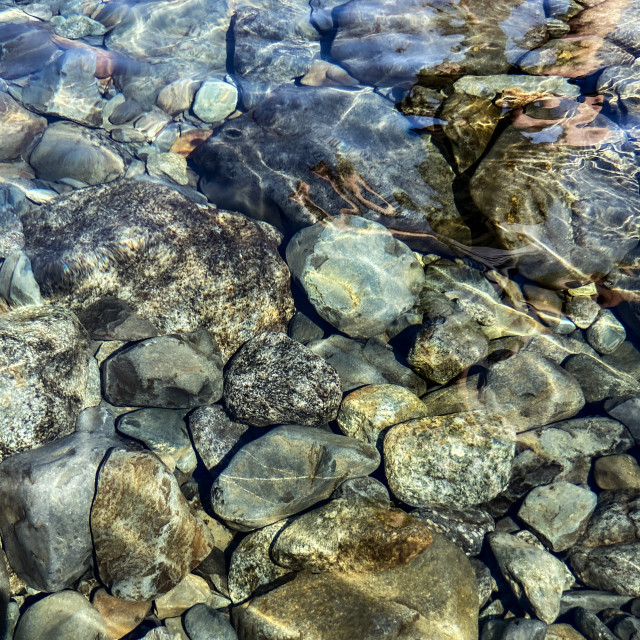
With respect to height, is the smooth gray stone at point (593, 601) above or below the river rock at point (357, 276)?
below

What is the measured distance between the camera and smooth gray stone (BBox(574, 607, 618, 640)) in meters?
3.29

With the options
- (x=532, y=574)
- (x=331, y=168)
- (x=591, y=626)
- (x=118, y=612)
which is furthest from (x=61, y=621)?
(x=331, y=168)

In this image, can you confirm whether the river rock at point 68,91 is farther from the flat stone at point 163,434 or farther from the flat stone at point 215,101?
the flat stone at point 163,434

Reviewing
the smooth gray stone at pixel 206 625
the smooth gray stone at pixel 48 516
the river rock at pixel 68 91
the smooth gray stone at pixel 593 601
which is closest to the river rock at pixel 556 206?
the smooth gray stone at pixel 593 601

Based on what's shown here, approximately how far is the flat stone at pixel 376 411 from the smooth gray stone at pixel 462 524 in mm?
652

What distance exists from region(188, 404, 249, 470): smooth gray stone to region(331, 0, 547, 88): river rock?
4.57m

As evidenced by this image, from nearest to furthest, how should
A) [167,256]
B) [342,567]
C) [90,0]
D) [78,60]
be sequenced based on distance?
[342,567] → [167,256] → [78,60] → [90,0]

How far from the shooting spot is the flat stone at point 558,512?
3740mm

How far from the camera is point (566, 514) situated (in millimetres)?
3785

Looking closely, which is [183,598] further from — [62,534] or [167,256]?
[167,256]

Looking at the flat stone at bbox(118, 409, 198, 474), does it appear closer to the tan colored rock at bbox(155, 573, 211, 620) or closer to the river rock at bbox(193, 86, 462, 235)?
the tan colored rock at bbox(155, 573, 211, 620)

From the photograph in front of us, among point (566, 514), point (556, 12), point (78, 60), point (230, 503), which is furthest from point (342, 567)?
point (556, 12)

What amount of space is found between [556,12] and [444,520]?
7.03m

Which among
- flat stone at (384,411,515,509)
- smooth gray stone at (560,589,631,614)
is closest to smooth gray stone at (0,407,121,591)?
flat stone at (384,411,515,509)
